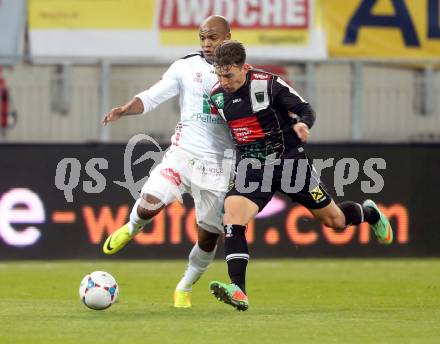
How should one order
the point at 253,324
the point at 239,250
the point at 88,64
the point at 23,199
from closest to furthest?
the point at 253,324, the point at 239,250, the point at 23,199, the point at 88,64

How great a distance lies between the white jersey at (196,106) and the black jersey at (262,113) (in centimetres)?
24

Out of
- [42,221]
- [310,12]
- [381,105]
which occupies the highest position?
[310,12]

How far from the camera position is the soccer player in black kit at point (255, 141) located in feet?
32.4

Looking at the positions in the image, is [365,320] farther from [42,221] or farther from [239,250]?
[42,221]

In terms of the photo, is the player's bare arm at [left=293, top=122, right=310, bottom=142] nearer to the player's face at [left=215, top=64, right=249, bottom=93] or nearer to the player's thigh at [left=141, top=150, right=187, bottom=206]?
the player's face at [left=215, top=64, right=249, bottom=93]

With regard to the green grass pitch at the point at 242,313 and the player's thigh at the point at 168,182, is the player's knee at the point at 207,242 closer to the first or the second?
the player's thigh at the point at 168,182

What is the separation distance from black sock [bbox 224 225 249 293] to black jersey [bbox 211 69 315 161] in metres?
0.67

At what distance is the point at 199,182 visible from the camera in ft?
34.4

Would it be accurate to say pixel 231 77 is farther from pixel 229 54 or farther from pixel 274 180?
pixel 274 180

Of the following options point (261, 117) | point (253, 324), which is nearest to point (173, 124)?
point (261, 117)

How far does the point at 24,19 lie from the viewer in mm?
18172

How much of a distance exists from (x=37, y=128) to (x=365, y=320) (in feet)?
30.3

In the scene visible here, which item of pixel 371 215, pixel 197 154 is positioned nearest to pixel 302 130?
pixel 197 154

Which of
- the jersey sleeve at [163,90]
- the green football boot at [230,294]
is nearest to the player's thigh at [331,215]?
the green football boot at [230,294]
